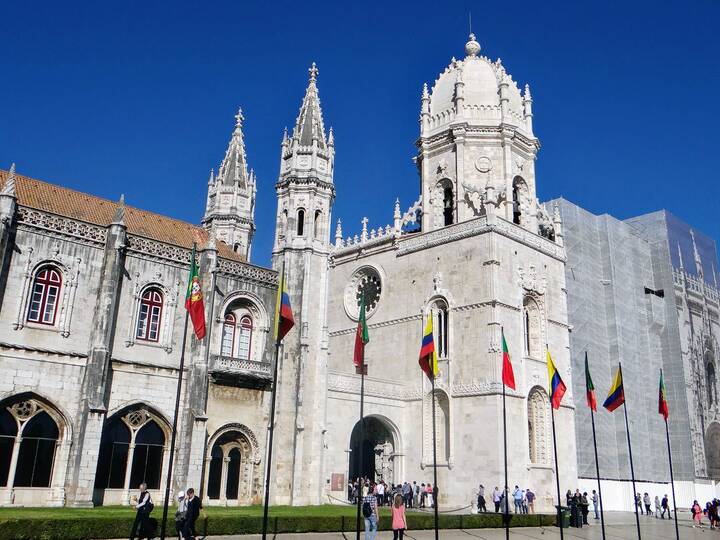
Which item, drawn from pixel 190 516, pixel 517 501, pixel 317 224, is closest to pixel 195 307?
pixel 190 516

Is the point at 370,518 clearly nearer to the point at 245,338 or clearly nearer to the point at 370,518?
the point at 370,518

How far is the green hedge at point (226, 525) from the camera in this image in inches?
672

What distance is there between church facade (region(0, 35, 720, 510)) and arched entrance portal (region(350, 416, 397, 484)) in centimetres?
13

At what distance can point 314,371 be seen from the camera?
1270 inches

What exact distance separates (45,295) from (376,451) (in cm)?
2111

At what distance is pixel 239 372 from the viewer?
30188 mm

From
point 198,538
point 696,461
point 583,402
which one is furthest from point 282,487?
point 696,461

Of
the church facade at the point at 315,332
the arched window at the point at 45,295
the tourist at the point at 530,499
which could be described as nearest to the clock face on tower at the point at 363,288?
the church facade at the point at 315,332

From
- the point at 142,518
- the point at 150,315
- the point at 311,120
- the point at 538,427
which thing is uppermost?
the point at 311,120

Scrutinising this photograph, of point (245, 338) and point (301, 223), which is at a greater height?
point (301, 223)

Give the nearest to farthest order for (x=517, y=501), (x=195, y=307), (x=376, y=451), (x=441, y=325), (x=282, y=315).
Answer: (x=282, y=315), (x=195, y=307), (x=517, y=501), (x=376, y=451), (x=441, y=325)

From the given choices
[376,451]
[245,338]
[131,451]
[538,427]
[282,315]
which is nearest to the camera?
[282,315]

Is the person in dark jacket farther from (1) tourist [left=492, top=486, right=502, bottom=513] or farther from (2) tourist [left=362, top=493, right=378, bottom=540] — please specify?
(1) tourist [left=492, top=486, right=502, bottom=513]

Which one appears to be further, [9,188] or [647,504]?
[647,504]
